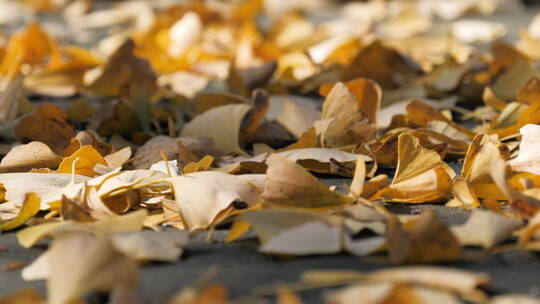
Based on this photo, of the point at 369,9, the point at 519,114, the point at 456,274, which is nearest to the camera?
the point at 456,274

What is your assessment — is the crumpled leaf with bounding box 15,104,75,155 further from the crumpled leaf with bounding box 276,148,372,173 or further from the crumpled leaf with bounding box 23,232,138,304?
the crumpled leaf with bounding box 23,232,138,304

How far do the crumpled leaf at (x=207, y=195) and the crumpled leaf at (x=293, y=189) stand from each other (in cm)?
3

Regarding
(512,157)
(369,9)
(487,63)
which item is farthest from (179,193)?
(369,9)

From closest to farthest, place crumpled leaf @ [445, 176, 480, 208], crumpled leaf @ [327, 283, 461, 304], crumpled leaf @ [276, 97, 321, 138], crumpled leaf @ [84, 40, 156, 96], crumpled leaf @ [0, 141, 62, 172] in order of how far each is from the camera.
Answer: crumpled leaf @ [327, 283, 461, 304], crumpled leaf @ [445, 176, 480, 208], crumpled leaf @ [0, 141, 62, 172], crumpled leaf @ [276, 97, 321, 138], crumpled leaf @ [84, 40, 156, 96]

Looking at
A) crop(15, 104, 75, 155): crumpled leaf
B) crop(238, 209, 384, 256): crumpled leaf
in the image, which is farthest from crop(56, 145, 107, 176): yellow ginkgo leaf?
crop(238, 209, 384, 256): crumpled leaf

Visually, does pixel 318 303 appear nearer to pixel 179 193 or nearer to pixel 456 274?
pixel 456 274

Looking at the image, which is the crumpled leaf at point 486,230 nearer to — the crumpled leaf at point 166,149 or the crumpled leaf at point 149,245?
the crumpled leaf at point 149,245

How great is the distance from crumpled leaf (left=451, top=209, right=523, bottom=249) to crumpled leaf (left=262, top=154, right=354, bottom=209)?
11 centimetres

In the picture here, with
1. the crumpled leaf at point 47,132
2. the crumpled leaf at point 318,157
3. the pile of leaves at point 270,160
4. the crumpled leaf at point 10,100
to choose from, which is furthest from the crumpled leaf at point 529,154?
the crumpled leaf at point 10,100

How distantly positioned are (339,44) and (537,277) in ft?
2.93

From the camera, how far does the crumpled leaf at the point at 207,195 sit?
60 centimetres

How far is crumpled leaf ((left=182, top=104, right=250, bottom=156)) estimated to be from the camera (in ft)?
2.77

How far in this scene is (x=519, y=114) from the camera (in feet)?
2.72

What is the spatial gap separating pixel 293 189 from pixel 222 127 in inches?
10.8
